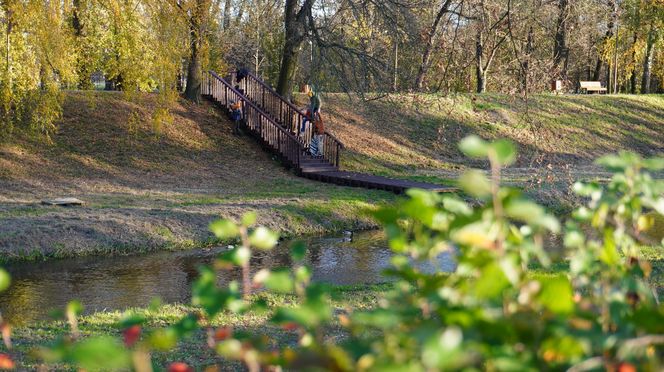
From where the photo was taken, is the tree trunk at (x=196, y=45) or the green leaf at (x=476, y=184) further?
the tree trunk at (x=196, y=45)

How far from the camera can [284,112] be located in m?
23.8

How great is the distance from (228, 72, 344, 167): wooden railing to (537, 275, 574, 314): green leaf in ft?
65.4

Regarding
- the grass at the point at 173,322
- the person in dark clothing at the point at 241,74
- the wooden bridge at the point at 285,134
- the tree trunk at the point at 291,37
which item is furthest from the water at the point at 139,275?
the person in dark clothing at the point at 241,74

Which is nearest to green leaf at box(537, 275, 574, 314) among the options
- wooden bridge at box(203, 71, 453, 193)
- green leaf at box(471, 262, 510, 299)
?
green leaf at box(471, 262, 510, 299)

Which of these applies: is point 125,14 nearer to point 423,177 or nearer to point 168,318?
point 423,177

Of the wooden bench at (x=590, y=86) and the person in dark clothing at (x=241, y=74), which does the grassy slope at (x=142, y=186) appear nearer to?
the person in dark clothing at (x=241, y=74)

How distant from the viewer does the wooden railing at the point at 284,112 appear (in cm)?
2248

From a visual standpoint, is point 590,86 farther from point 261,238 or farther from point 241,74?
point 261,238

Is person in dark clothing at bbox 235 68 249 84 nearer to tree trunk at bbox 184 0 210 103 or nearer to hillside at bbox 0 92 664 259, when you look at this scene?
tree trunk at bbox 184 0 210 103

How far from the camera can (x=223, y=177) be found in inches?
806

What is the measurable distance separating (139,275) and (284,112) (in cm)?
1232

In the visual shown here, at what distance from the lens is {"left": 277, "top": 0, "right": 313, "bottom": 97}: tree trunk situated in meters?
21.7

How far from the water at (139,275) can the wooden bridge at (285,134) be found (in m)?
5.21

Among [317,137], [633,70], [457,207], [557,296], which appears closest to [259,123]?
[317,137]
